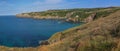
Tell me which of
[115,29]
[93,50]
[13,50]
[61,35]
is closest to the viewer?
[93,50]

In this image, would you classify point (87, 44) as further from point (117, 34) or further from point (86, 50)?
point (117, 34)

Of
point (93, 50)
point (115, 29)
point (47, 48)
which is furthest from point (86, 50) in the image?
point (115, 29)

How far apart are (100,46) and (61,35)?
30.3m

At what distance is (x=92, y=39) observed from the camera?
3656 centimetres

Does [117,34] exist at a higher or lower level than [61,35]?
higher

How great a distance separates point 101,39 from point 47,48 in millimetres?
7121

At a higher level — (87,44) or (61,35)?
(87,44)

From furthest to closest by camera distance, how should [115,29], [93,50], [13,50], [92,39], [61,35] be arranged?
[61,35] < [115,29] < [13,50] < [92,39] < [93,50]

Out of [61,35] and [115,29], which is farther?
[61,35]

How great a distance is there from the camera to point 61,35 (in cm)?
6450

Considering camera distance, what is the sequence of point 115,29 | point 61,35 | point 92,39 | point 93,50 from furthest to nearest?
point 61,35
point 115,29
point 92,39
point 93,50

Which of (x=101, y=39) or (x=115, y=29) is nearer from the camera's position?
(x=101, y=39)

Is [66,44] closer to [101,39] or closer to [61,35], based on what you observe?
[101,39]

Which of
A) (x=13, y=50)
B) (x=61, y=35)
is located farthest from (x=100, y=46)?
(x=61, y=35)
